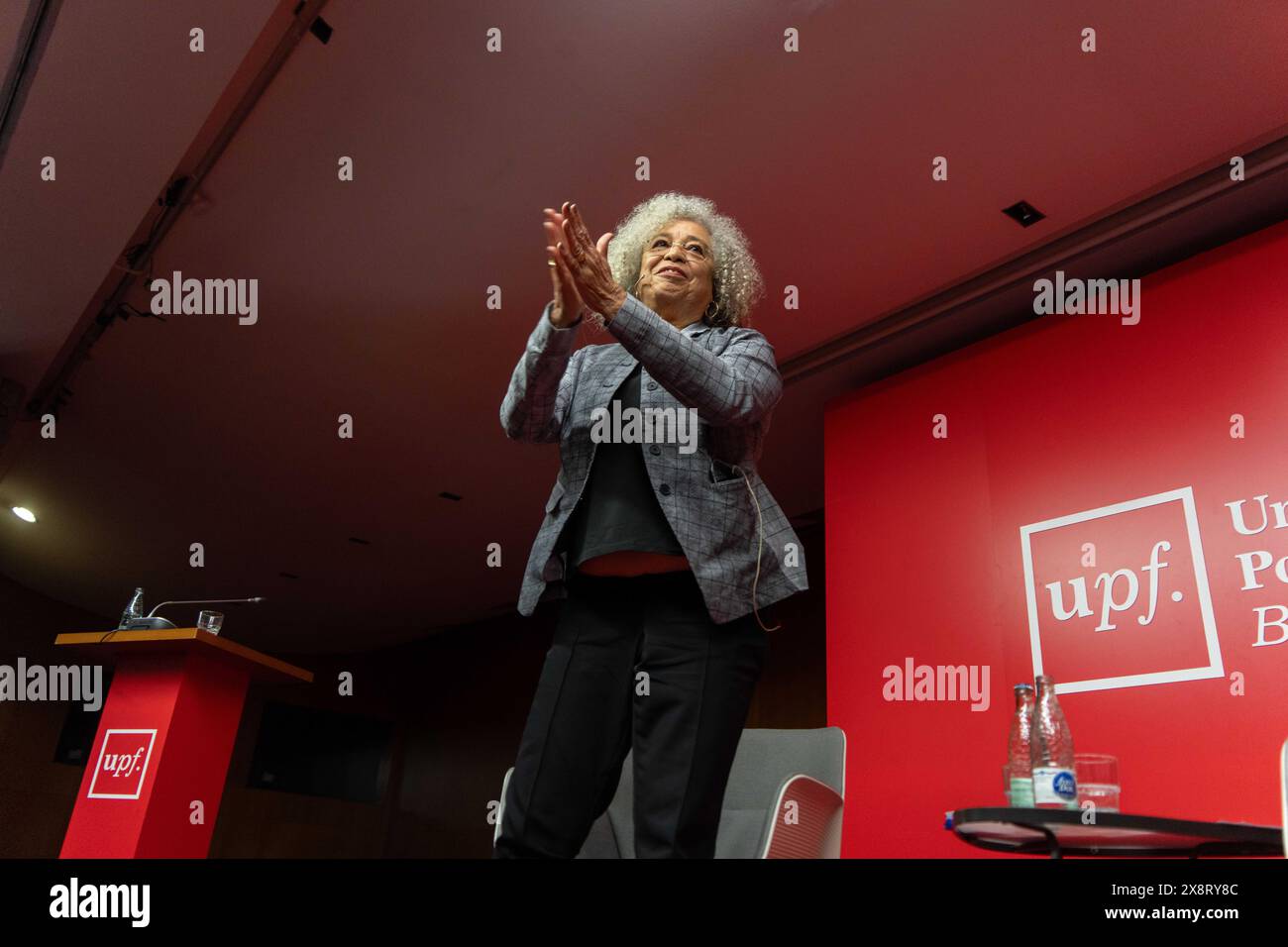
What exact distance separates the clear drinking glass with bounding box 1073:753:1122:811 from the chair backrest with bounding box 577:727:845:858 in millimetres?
542

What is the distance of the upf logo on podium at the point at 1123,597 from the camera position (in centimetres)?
294

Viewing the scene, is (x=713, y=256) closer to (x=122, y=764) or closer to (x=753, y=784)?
(x=753, y=784)

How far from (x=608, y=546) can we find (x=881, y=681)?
290 cm

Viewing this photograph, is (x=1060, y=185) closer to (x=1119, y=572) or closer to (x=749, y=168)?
(x=749, y=168)

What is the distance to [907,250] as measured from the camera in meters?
3.71

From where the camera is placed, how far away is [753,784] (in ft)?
7.20

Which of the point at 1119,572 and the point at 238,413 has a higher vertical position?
the point at 238,413

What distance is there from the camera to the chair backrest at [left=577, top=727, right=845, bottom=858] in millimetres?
2070

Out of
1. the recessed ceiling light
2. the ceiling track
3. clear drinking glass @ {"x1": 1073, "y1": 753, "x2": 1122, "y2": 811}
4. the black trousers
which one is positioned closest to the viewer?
the black trousers

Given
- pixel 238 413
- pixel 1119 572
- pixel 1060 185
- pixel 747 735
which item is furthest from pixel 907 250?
pixel 238 413

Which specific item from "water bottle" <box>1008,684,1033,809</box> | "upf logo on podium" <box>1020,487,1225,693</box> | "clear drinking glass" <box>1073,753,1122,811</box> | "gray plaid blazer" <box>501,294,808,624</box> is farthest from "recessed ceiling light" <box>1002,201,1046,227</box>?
"gray plaid blazer" <box>501,294,808,624</box>

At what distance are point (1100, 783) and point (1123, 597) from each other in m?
1.70

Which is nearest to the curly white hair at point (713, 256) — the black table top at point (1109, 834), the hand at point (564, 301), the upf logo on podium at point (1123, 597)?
the hand at point (564, 301)

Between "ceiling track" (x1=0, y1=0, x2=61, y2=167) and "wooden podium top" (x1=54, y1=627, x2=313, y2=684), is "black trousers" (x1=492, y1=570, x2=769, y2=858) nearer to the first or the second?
"wooden podium top" (x1=54, y1=627, x2=313, y2=684)
